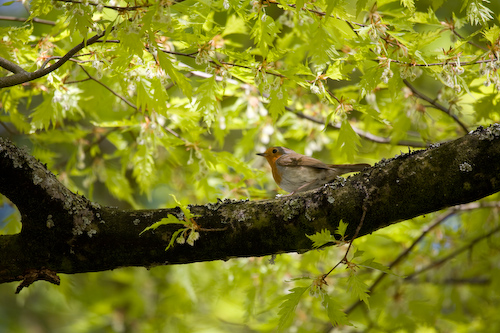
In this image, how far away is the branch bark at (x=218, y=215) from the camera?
2.36m

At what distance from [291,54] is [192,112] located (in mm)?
1376

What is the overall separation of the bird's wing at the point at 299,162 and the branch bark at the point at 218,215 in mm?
1442

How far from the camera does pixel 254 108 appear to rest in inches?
182

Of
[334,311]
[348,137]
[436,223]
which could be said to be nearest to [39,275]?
[334,311]

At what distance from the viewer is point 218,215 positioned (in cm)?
269

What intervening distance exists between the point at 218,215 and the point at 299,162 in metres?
1.72

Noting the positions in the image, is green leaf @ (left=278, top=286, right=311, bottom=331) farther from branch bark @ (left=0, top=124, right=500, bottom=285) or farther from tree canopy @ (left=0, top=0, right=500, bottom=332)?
branch bark @ (left=0, top=124, right=500, bottom=285)

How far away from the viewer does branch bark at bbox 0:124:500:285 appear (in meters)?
2.36

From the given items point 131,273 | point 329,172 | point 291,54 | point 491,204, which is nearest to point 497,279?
point 491,204

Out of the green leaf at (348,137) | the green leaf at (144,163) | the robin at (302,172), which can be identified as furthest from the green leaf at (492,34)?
the green leaf at (144,163)

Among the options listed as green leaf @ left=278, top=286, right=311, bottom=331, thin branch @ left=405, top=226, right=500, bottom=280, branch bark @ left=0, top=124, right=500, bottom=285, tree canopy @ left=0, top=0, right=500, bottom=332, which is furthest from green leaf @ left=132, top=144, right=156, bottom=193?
thin branch @ left=405, top=226, right=500, bottom=280

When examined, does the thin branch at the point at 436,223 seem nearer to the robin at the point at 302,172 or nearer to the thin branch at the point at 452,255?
the thin branch at the point at 452,255

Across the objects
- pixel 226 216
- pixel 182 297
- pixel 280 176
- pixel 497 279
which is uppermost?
pixel 226 216

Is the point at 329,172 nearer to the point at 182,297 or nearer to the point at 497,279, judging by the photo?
the point at 497,279
